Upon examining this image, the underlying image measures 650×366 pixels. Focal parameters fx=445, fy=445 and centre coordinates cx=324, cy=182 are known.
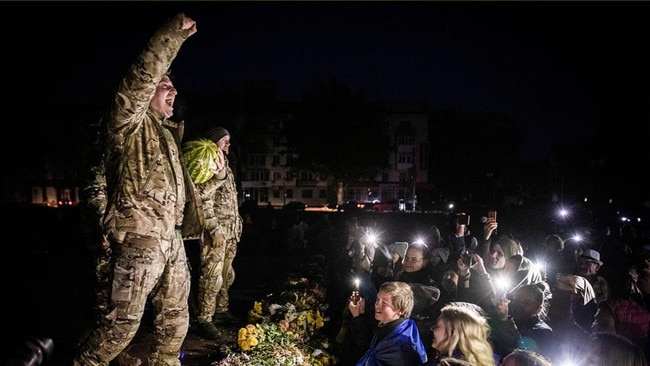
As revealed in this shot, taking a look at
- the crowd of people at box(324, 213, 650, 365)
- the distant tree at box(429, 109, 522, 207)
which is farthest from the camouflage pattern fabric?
the distant tree at box(429, 109, 522, 207)

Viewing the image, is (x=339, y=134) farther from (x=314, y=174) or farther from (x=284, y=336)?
(x=284, y=336)

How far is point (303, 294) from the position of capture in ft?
19.6

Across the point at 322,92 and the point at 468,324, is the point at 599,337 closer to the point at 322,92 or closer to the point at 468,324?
the point at 468,324

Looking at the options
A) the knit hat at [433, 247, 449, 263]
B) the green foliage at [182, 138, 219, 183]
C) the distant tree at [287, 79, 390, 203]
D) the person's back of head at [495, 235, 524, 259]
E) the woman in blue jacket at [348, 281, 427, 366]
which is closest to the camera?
the woman in blue jacket at [348, 281, 427, 366]

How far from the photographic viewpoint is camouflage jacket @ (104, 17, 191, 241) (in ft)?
9.14

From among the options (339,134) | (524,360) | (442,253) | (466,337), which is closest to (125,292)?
(466,337)

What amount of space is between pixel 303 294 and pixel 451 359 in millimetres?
3235

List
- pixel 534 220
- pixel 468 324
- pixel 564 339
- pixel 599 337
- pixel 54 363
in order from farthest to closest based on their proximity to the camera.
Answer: pixel 534 220 → pixel 54 363 → pixel 564 339 → pixel 468 324 → pixel 599 337

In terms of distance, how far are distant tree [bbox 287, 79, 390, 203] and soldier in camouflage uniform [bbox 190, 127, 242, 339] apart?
134ft

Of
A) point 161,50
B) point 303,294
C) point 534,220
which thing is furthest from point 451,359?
point 534,220

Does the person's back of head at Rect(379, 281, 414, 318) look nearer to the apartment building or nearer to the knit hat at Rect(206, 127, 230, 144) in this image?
the knit hat at Rect(206, 127, 230, 144)

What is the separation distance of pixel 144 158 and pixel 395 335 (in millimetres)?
2349

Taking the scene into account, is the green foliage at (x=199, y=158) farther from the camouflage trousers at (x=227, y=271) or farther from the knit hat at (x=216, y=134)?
the camouflage trousers at (x=227, y=271)

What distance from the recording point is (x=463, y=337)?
10.5 ft
